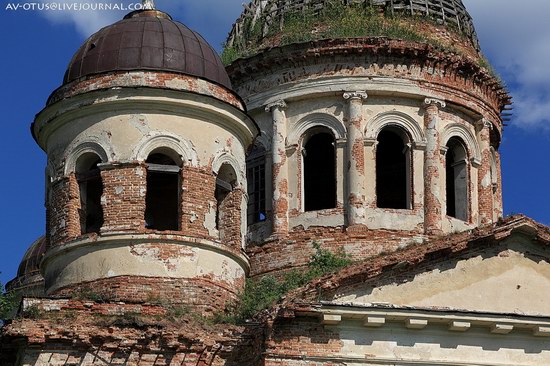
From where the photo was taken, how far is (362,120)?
24.8 meters

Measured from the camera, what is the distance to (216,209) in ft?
70.3

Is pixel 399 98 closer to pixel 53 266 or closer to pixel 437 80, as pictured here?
pixel 437 80

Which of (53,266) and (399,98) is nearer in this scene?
(53,266)

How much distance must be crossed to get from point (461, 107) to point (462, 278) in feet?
20.9

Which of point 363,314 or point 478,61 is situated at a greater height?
point 478,61

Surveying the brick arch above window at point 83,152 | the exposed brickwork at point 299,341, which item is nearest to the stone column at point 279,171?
Result: the brick arch above window at point 83,152

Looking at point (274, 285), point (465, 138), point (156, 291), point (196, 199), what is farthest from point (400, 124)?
point (156, 291)

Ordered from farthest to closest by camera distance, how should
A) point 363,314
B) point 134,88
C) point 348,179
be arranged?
point 348,179
point 134,88
point 363,314

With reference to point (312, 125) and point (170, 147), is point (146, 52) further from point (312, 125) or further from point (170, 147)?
point (312, 125)

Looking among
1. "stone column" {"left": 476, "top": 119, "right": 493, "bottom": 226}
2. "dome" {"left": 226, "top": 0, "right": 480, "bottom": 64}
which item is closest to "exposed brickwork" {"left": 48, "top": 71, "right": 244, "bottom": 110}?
"dome" {"left": 226, "top": 0, "right": 480, "bottom": 64}

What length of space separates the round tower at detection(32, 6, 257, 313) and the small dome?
9.66 m

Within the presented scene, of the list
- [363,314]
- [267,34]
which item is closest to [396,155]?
[267,34]

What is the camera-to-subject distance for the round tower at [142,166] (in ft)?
66.6

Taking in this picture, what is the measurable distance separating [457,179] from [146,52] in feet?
23.2
